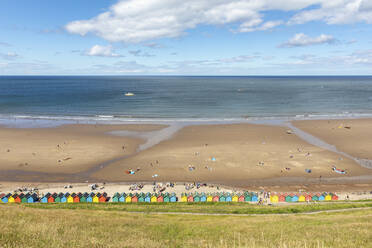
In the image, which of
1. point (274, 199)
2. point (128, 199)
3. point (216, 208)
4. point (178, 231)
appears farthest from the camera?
point (274, 199)

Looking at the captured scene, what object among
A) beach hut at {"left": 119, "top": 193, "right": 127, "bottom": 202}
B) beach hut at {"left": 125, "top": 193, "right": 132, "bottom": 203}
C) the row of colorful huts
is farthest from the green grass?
beach hut at {"left": 119, "top": 193, "right": 127, "bottom": 202}

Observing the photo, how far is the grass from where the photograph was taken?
38.9 feet

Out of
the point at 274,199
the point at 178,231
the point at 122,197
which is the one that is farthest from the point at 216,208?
the point at 122,197

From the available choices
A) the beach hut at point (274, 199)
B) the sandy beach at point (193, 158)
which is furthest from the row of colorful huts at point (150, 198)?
the sandy beach at point (193, 158)

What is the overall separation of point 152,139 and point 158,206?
103ft

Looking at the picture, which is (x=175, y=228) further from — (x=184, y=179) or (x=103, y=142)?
(x=103, y=142)

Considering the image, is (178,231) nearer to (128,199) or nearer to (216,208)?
(216,208)

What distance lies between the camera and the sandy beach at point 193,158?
3916 centimetres

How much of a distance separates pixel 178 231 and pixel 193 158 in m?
28.8

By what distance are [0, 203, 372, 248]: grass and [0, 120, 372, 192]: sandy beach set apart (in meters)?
13.9

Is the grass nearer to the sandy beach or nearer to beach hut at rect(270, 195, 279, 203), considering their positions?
beach hut at rect(270, 195, 279, 203)

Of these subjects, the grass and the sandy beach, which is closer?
the grass

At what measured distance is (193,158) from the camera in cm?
4684

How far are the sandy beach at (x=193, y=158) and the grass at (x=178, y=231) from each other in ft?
45.7
